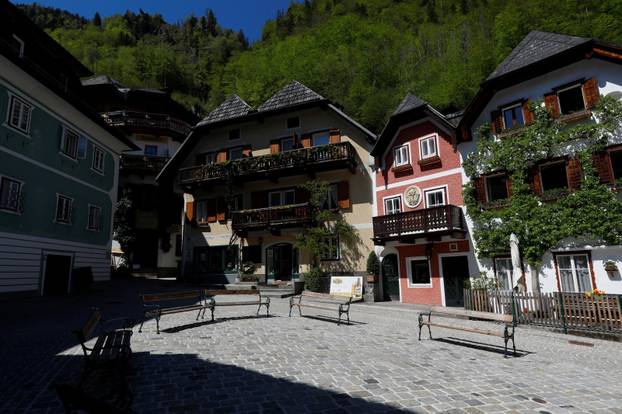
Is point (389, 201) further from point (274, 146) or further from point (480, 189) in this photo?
point (274, 146)

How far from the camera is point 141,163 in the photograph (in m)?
31.6

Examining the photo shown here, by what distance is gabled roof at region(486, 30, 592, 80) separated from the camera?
14.5 m

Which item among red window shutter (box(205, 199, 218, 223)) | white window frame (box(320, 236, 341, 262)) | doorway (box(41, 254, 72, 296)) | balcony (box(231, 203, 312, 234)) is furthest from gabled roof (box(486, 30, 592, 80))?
doorway (box(41, 254, 72, 296))

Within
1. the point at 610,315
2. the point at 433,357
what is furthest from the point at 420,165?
the point at 433,357

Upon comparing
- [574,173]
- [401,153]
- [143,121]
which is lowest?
[574,173]

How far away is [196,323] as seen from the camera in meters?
10.6

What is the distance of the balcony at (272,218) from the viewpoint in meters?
21.4

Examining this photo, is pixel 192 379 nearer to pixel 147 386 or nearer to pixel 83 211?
pixel 147 386

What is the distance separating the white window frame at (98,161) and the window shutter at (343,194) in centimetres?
1410

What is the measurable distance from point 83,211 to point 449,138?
1957cm

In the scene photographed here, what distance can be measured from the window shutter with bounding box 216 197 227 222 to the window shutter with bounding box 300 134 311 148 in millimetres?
6842

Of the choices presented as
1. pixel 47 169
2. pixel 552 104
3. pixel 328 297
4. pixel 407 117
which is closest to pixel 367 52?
pixel 407 117

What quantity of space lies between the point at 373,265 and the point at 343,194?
187 inches

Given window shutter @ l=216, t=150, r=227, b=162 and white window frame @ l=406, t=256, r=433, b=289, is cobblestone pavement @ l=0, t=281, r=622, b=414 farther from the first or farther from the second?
window shutter @ l=216, t=150, r=227, b=162
